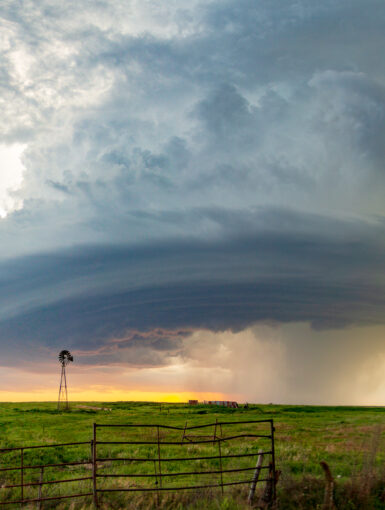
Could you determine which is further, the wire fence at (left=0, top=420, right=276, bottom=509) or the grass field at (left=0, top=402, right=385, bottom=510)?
the grass field at (left=0, top=402, right=385, bottom=510)

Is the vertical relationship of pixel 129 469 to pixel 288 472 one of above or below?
below

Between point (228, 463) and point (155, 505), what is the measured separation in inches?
666

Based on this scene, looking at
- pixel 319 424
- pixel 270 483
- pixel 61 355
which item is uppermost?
pixel 61 355

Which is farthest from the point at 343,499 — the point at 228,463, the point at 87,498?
the point at 228,463

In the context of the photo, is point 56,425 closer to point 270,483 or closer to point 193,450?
point 193,450

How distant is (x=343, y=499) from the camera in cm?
1775

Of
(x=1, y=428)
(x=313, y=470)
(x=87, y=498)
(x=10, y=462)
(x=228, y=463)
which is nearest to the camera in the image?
(x=87, y=498)

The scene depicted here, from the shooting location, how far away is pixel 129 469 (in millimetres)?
30938

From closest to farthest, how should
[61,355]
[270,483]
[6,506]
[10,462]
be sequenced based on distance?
[270,483]
[6,506]
[10,462]
[61,355]

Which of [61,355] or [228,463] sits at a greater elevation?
[61,355]

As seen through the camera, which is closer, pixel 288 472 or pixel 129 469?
pixel 288 472

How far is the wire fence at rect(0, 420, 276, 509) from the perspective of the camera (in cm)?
1725

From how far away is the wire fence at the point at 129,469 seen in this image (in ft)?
56.6

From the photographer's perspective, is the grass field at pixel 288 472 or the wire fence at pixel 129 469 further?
the grass field at pixel 288 472
